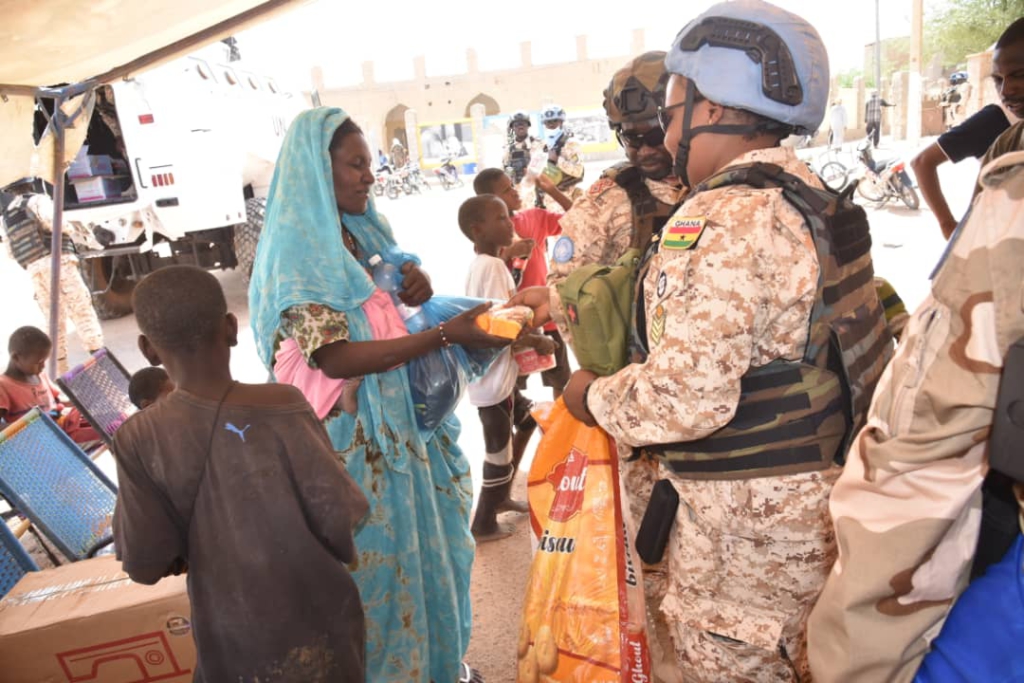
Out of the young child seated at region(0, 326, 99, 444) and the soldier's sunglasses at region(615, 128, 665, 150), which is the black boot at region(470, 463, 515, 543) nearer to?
the soldier's sunglasses at region(615, 128, 665, 150)

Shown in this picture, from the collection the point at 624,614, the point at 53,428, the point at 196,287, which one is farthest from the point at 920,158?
the point at 53,428

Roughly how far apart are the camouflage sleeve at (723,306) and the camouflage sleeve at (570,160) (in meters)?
5.24

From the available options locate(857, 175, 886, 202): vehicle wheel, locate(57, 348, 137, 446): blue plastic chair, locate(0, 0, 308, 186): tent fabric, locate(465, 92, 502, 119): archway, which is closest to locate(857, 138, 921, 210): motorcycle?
locate(857, 175, 886, 202): vehicle wheel

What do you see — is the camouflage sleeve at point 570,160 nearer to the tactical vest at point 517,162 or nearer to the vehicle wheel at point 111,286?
the tactical vest at point 517,162

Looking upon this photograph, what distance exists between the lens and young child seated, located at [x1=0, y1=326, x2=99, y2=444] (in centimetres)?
424

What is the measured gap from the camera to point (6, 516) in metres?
3.66

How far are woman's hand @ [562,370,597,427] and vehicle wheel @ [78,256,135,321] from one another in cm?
934

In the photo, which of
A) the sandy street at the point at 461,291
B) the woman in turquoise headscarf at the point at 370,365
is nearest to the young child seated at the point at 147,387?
the woman in turquoise headscarf at the point at 370,365

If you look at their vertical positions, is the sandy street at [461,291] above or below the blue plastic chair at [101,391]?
below

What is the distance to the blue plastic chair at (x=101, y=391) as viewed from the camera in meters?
3.96

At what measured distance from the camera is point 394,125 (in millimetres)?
46219

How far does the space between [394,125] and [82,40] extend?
4514 cm

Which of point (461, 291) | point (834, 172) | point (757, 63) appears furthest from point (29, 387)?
point (834, 172)

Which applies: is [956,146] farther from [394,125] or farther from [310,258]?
[394,125]
